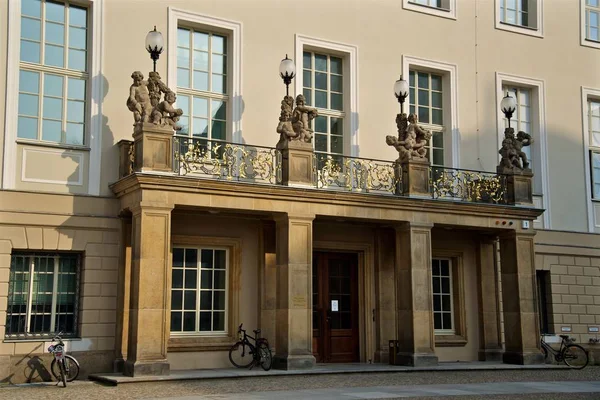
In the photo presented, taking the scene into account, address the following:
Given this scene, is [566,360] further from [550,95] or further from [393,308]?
[550,95]

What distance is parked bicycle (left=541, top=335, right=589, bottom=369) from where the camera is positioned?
69.4 feet

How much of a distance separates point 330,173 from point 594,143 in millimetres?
9878

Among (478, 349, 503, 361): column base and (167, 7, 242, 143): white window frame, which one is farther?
(478, 349, 503, 361): column base

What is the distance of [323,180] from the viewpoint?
18.7 metres

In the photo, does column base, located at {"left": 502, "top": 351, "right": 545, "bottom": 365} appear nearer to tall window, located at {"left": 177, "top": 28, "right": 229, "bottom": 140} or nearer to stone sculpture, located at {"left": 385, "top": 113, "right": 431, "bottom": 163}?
stone sculpture, located at {"left": 385, "top": 113, "right": 431, "bottom": 163}

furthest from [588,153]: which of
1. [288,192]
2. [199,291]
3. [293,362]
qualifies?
[199,291]

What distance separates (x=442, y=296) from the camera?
70.4 ft

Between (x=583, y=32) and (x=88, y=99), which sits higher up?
(x=583, y=32)

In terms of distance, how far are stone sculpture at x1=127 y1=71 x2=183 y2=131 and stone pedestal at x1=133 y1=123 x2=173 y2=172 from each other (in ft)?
0.55

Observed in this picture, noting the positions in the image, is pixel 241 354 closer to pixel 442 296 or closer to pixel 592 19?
pixel 442 296

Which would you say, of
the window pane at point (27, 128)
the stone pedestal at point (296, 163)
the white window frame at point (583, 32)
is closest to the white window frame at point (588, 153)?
the white window frame at point (583, 32)

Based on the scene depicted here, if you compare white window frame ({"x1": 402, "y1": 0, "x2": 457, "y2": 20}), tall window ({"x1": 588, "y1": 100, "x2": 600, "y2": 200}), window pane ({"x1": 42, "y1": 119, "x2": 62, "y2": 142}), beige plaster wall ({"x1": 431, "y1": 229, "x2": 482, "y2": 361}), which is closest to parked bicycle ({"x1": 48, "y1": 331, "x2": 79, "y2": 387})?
window pane ({"x1": 42, "y1": 119, "x2": 62, "y2": 142})

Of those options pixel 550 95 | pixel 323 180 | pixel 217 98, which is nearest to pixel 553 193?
pixel 550 95

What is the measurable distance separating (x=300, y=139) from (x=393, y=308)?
16.3 feet
